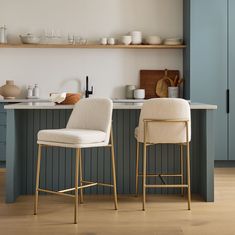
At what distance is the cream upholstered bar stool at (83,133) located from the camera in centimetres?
328

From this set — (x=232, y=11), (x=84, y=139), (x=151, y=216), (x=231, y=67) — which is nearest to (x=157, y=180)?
(x=151, y=216)

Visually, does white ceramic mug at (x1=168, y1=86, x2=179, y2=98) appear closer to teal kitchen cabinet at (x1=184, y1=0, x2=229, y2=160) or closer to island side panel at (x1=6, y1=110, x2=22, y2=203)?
teal kitchen cabinet at (x1=184, y1=0, x2=229, y2=160)

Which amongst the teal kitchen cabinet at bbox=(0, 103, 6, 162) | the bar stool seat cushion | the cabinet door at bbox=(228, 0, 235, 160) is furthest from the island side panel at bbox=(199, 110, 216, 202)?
the teal kitchen cabinet at bbox=(0, 103, 6, 162)

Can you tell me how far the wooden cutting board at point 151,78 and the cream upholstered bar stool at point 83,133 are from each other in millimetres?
2671

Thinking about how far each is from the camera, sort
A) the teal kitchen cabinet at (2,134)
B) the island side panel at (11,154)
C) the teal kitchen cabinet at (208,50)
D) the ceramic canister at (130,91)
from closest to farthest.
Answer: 1. the island side panel at (11,154)
2. the teal kitchen cabinet at (2,134)
3. the teal kitchen cabinet at (208,50)
4. the ceramic canister at (130,91)

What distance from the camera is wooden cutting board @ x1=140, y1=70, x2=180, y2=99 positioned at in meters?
6.46

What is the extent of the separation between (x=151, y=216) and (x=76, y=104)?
1.08 metres

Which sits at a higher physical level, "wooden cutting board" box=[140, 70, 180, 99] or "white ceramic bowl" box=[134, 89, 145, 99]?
"wooden cutting board" box=[140, 70, 180, 99]

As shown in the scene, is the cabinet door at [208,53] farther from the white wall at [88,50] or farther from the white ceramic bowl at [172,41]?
the white wall at [88,50]

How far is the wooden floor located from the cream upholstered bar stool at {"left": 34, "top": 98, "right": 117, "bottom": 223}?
0.13 m

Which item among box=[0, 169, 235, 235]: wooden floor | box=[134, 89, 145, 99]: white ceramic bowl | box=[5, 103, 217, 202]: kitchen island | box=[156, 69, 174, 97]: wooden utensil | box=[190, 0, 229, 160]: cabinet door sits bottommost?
box=[0, 169, 235, 235]: wooden floor

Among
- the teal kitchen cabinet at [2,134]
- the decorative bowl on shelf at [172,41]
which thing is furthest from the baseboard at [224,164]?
the teal kitchen cabinet at [2,134]

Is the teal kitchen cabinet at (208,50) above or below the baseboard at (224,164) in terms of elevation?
above

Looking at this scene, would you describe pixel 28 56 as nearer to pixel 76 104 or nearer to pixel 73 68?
pixel 73 68
